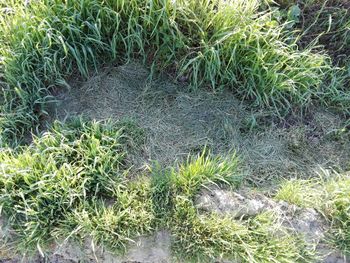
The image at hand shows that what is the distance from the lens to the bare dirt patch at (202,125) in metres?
2.29

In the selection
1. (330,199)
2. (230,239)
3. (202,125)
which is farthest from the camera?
(202,125)

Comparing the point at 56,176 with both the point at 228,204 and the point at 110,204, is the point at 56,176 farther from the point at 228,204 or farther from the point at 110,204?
the point at 228,204

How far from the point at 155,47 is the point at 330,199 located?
1339mm

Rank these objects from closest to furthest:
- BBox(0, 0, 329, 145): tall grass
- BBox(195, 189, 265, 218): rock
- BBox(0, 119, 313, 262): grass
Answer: BBox(0, 119, 313, 262): grass < BBox(195, 189, 265, 218): rock < BBox(0, 0, 329, 145): tall grass

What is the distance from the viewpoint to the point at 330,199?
215 cm

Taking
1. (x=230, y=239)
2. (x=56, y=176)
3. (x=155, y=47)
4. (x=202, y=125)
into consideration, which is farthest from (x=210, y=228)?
(x=155, y=47)

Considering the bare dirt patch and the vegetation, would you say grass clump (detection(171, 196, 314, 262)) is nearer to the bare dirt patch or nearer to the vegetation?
the vegetation

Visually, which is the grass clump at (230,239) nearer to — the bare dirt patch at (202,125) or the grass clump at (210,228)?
the grass clump at (210,228)

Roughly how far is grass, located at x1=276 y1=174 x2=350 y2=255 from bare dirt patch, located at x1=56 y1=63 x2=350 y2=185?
0.12 meters

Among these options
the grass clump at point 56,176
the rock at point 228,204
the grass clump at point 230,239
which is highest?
the grass clump at point 56,176

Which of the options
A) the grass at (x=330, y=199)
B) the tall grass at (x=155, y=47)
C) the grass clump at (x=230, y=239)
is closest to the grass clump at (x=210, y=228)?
the grass clump at (x=230, y=239)

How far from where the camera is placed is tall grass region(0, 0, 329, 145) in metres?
2.26

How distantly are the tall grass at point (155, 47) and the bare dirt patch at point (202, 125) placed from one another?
10 centimetres

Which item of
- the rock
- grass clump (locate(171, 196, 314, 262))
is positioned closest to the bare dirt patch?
the rock
